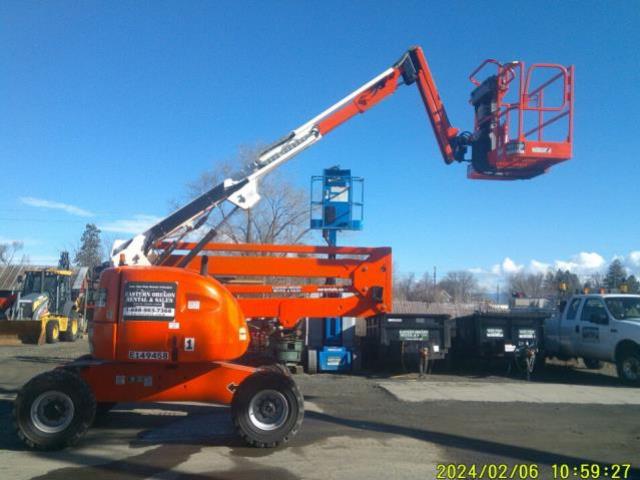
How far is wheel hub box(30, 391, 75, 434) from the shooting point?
732cm

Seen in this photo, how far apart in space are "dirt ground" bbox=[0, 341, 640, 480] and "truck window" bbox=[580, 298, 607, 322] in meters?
2.86

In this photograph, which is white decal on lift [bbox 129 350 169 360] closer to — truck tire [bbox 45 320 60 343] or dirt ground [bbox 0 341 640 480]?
dirt ground [bbox 0 341 640 480]

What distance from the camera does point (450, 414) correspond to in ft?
32.2

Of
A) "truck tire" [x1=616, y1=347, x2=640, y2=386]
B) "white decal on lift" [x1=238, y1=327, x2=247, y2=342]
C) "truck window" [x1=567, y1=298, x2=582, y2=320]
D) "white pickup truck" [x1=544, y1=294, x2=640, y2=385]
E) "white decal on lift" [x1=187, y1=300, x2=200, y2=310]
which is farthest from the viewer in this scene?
"truck window" [x1=567, y1=298, x2=582, y2=320]

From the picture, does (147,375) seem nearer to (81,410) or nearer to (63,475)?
(81,410)

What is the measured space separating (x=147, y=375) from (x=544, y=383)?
1006 centimetres

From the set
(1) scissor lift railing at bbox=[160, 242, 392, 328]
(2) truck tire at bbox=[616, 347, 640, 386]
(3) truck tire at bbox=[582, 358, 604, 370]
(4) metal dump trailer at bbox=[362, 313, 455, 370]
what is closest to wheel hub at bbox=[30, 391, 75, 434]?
(1) scissor lift railing at bbox=[160, 242, 392, 328]

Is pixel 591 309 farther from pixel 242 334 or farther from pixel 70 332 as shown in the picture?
pixel 70 332

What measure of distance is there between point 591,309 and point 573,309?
77 centimetres

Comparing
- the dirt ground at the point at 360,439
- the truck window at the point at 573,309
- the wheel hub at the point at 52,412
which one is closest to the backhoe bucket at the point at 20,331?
the dirt ground at the point at 360,439

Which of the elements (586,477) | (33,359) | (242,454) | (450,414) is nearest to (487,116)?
(450,414)

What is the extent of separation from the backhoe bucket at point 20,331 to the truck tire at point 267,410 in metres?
17.9

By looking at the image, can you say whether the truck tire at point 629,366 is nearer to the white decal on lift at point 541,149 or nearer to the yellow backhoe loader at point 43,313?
the white decal on lift at point 541,149

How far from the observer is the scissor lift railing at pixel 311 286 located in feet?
33.0
